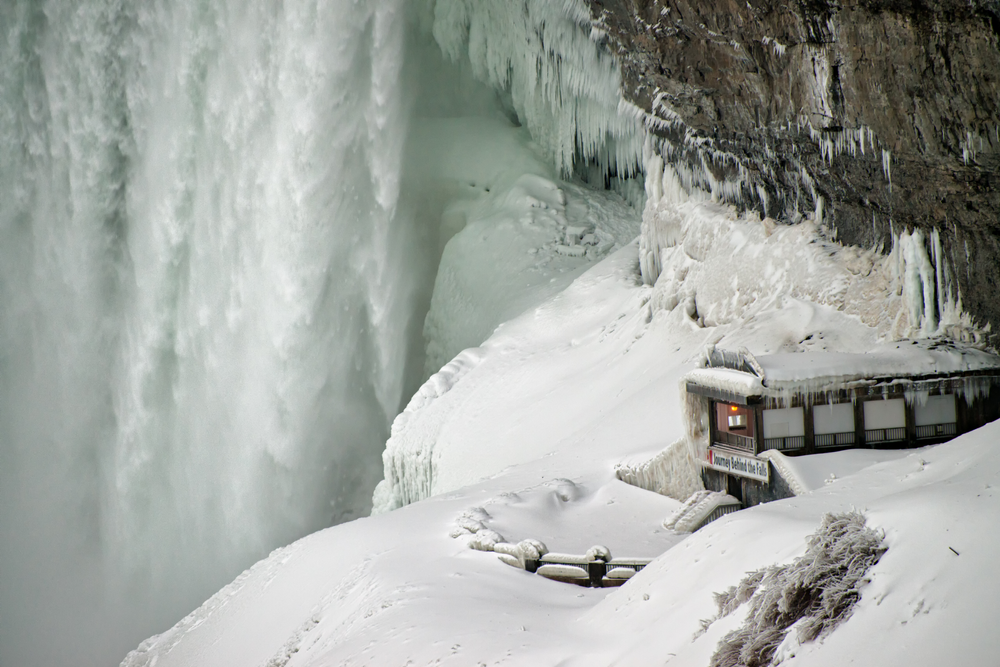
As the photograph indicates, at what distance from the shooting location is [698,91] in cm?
1379

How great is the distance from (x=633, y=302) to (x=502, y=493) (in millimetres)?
6633

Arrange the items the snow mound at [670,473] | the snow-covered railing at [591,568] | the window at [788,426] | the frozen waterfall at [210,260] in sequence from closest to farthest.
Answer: the snow-covered railing at [591,568], the window at [788,426], the snow mound at [670,473], the frozen waterfall at [210,260]

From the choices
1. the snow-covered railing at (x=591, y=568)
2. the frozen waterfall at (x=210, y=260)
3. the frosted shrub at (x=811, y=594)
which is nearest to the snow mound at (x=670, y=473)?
the snow-covered railing at (x=591, y=568)

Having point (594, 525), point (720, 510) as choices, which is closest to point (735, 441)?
point (720, 510)

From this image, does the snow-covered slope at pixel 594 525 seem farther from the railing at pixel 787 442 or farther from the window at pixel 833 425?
the railing at pixel 787 442

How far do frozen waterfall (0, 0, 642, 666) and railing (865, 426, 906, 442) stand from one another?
35.9 feet

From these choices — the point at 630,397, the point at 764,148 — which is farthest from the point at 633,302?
the point at 764,148

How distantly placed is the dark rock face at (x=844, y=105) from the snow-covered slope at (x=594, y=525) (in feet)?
3.75

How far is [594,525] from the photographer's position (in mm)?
11023

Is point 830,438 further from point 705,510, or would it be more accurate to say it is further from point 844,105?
point 844,105

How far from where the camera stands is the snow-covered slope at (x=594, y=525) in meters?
4.95

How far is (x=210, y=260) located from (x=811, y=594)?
20.1 m

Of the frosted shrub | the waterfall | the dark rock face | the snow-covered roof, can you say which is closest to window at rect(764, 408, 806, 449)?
the snow-covered roof

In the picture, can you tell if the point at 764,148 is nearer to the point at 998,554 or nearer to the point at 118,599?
the point at 998,554
